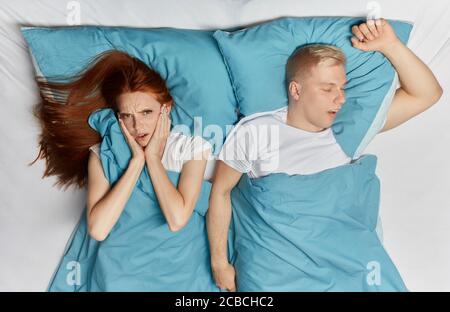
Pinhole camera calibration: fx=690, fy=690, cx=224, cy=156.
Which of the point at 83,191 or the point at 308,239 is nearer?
the point at 308,239

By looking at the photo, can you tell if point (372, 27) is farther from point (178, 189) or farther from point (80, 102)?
point (80, 102)

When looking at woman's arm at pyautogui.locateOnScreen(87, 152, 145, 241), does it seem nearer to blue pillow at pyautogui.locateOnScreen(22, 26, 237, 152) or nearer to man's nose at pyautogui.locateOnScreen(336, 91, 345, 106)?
blue pillow at pyautogui.locateOnScreen(22, 26, 237, 152)

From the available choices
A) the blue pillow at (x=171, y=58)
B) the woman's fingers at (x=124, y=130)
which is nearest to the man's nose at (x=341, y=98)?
the blue pillow at (x=171, y=58)

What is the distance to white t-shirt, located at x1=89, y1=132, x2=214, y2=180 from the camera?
141cm

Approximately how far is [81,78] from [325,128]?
52 cm

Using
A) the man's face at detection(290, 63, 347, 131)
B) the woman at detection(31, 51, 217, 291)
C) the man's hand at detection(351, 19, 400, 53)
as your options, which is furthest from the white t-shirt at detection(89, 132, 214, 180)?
the man's hand at detection(351, 19, 400, 53)

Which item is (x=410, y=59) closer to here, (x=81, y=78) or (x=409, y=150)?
(x=409, y=150)

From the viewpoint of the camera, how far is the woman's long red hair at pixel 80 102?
1.41 m

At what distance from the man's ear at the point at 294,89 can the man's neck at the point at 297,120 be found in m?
0.02

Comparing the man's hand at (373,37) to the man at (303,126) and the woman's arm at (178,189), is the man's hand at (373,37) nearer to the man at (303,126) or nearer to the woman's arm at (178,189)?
the man at (303,126)

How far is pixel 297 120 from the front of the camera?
55.8 inches

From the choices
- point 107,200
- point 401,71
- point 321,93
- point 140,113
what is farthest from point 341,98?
point 107,200

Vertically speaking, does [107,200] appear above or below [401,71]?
below

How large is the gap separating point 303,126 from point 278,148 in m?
0.07
